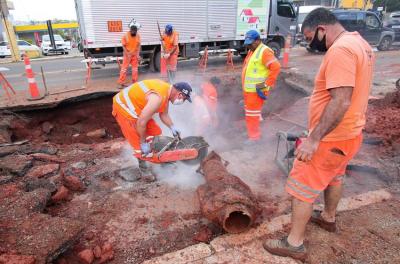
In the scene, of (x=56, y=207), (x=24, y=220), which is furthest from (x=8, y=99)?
(x=24, y=220)

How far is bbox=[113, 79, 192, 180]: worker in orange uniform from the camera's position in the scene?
353 centimetres

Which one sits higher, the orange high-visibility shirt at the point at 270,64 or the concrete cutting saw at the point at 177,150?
the orange high-visibility shirt at the point at 270,64

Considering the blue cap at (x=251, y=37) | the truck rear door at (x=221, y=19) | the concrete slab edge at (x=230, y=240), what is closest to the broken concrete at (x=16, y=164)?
the concrete slab edge at (x=230, y=240)

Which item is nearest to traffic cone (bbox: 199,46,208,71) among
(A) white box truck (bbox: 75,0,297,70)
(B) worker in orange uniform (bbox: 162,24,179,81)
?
(A) white box truck (bbox: 75,0,297,70)

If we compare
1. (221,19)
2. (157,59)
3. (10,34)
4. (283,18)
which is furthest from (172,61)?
(10,34)

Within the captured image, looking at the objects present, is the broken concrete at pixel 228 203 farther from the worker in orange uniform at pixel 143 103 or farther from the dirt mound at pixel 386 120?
the dirt mound at pixel 386 120

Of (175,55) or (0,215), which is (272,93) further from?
(0,215)

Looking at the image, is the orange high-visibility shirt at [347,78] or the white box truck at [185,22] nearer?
the orange high-visibility shirt at [347,78]

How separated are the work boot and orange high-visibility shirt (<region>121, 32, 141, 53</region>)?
5.92 metres

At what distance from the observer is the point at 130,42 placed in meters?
8.96

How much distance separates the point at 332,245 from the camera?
2.70 metres

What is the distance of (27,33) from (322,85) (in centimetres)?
5123

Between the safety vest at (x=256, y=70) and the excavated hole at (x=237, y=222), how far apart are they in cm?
245

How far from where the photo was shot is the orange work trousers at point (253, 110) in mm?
4852
